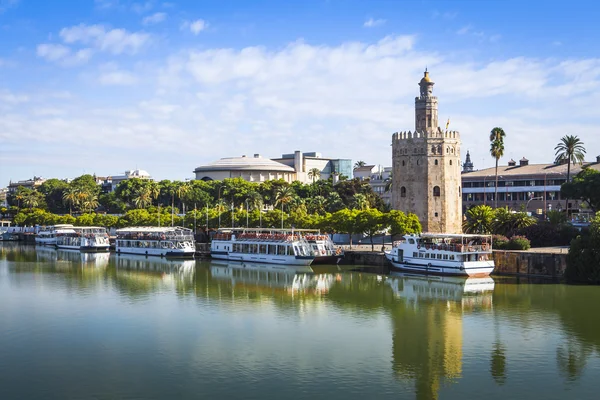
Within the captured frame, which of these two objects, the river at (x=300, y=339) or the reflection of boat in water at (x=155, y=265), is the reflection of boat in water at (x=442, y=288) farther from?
the reflection of boat in water at (x=155, y=265)

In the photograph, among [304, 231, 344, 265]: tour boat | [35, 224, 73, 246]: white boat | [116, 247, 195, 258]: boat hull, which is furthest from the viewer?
[35, 224, 73, 246]: white boat

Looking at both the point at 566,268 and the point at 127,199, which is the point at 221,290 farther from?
the point at 127,199

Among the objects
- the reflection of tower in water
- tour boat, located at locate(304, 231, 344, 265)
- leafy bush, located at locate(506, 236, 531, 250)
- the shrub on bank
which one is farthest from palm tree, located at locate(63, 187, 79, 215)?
the shrub on bank

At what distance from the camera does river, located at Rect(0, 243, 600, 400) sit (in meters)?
28.3

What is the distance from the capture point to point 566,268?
183ft

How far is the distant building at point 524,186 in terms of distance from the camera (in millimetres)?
100750

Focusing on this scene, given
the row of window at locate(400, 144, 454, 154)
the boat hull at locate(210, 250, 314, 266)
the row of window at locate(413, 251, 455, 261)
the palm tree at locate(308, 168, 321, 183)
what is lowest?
the boat hull at locate(210, 250, 314, 266)

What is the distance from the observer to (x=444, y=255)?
59.9m

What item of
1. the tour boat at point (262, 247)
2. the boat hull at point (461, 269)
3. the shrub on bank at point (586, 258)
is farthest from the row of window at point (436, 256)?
the tour boat at point (262, 247)

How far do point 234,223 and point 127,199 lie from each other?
2070 inches

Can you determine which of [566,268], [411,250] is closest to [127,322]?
[411,250]

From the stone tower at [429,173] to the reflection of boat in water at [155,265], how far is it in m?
26.9

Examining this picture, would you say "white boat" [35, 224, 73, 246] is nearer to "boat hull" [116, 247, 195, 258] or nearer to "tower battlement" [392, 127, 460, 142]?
"boat hull" [116, 247, 195, 258]

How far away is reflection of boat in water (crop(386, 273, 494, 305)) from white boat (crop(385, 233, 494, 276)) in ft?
2.42
